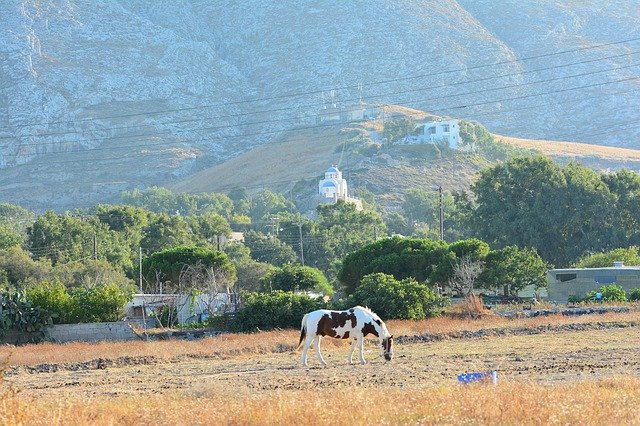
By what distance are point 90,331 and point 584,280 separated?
2922 cm

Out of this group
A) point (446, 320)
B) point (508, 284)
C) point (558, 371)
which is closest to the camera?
point (558, 371)

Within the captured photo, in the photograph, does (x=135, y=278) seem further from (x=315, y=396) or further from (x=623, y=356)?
(x=315, y=396)

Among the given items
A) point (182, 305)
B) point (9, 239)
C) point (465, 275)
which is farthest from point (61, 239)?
point (465, 275)

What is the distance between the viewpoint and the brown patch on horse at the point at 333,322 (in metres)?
33.0

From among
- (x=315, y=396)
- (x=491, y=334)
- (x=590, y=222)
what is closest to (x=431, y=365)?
(x=315, y=396)

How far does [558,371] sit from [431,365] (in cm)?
411

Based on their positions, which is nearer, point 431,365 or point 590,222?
point 431,365

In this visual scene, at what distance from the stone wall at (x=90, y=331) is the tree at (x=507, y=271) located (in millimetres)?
21567

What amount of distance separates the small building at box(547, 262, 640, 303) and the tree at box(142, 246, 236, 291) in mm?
17892

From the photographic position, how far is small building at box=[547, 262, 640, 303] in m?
66.5

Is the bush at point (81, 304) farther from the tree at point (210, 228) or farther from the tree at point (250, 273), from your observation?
the tree at point (210, 228)

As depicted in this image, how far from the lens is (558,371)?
84.5 ft

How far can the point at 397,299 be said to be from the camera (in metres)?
50.9

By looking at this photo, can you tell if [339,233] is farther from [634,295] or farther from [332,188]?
[332,188]
